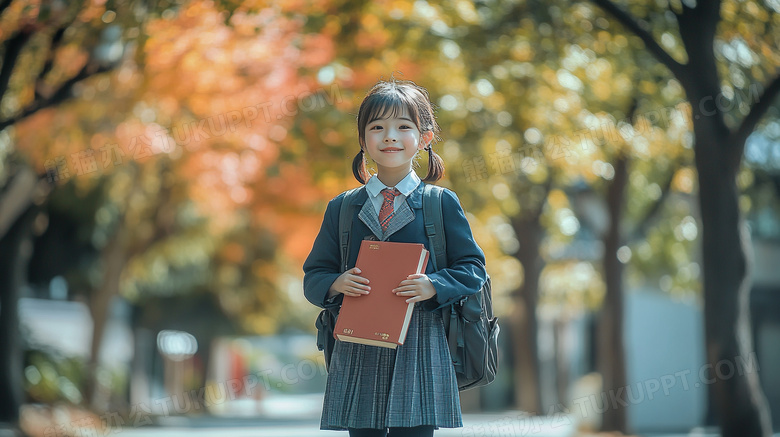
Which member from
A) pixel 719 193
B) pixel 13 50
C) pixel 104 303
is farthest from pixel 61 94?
pixel 104 303

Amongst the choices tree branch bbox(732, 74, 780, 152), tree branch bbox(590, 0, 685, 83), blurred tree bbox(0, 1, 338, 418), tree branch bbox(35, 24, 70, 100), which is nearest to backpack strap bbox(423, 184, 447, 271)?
tree branch bbox(590, 0, 685, 83)

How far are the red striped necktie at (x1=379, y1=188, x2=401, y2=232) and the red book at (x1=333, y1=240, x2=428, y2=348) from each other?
17 cm

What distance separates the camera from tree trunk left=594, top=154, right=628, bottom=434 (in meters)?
14.5

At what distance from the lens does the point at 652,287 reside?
65.8 feet

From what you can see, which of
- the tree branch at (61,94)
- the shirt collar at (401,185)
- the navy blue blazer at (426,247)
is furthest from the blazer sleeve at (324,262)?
the tree branch at (61,94)

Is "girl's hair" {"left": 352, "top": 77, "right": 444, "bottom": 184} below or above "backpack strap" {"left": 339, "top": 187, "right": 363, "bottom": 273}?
above

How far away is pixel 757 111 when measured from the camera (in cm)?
836

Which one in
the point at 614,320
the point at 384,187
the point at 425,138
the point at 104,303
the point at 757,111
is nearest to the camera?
the point at 384,187

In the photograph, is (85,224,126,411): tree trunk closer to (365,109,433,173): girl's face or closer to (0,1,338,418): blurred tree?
(0,1,338,418): blurred tree

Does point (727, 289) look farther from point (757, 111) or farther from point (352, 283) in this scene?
point (352, 283)

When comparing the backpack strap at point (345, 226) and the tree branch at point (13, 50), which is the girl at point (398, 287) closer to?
the backpack strap at point (345, 226)

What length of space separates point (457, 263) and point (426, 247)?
14 centimetres

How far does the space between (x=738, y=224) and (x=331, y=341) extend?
567cm

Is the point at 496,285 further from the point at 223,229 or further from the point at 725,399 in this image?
the point at 725,399
